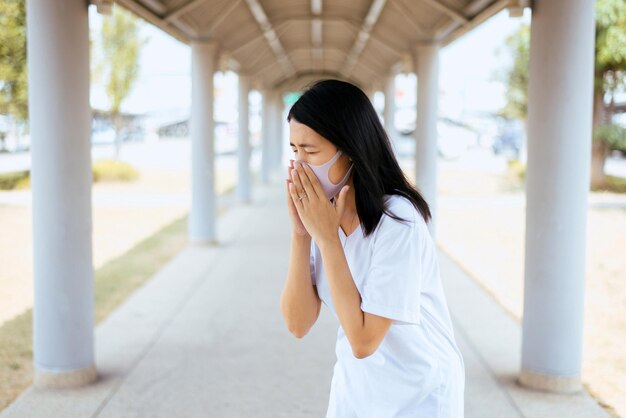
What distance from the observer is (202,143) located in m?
12.8

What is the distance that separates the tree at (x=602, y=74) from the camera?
2119 centimetres

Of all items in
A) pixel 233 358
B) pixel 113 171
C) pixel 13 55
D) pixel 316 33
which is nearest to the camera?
pixel 233 358

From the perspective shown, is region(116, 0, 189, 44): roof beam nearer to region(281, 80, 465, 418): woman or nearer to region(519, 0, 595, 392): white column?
region(519, 0, 595, 392): white column

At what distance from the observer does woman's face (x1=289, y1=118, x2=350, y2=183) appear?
2070 millimetres

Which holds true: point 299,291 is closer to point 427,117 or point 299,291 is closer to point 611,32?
point 427,117

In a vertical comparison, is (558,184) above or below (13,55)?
below

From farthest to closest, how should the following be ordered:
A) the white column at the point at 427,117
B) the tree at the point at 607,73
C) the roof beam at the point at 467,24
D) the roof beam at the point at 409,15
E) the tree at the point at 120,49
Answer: the tree at the point at 120,49, the tree at the point at 607,73, the white column at the point at 427,117, the roof beam at the point at 409,15, the roof beam at the point at 467,24

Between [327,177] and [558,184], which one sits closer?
[327,177]

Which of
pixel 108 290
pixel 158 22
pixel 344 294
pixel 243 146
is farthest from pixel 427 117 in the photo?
pixel 344 294

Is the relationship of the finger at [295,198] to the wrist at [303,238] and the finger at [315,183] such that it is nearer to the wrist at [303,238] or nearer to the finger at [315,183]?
the finger at [315,183]

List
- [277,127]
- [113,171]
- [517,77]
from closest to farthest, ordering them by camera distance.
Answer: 1. [113,171]
2. [517,77]
3. [277,127]

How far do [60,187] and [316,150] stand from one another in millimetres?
3926

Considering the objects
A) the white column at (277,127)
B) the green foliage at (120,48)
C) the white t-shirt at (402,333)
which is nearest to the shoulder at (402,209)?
the white t-shirt at (402,333)

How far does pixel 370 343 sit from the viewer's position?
1981mm
